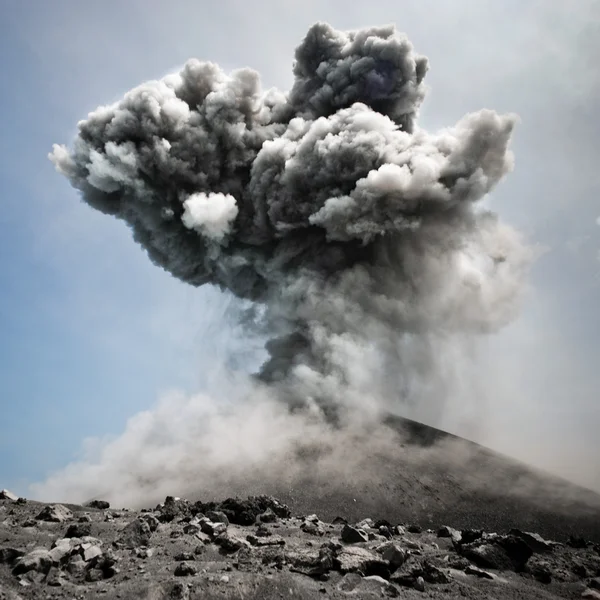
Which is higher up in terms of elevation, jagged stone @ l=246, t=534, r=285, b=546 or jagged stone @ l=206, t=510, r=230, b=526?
jagged stone @ l=206, t=510, r=230, b=526

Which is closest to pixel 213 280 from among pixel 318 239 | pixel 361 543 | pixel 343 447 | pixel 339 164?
pixel 318 239

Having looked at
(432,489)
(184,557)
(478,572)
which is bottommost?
(184,557)

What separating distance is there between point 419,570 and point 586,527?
15.2 meters

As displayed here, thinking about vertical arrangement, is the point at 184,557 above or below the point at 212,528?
below

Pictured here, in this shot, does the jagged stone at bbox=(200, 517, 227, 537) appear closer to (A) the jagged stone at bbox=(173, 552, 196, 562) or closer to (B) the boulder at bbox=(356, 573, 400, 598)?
(A) the jagged stone at bbox=(173, 552, 196, 562)

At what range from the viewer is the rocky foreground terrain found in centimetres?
735

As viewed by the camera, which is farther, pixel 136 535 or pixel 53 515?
pixel 53 515

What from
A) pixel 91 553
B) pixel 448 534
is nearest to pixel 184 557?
pixel 91 553

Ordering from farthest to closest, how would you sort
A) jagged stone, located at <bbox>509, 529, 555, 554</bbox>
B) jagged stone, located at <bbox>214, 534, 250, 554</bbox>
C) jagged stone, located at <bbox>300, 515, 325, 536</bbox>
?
jagged stone, located at <bbox>509, 529, 555, 554</bbox> < jagged stone, located at <bbox>300, 515, 325, 536</bbox> < jagged stone, located at <bbox>214, 534, 250, 554</bbox>

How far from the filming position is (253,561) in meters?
8.74

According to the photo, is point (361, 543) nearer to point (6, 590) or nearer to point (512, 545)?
point (512, 545)

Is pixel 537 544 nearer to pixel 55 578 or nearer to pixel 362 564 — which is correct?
pixel 362 564

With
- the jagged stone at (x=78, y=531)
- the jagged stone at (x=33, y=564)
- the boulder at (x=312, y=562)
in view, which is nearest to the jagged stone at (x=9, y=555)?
the jagged stone at (x=33, y=564)

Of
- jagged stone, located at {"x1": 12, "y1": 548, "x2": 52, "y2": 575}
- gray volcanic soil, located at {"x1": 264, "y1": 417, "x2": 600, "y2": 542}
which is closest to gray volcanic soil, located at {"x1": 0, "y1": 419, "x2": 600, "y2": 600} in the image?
jagged stone, located at {"x1": 12, "y1": 548, "x2": 52, "y2": 575}
